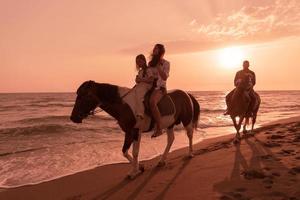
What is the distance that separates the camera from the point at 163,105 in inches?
328

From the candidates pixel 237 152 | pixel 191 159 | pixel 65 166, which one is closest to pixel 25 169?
pixel 65 166

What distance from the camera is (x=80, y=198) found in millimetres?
6645

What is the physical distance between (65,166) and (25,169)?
1119 mm

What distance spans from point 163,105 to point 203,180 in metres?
2.39

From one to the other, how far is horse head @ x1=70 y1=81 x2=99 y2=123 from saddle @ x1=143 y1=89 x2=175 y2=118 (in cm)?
111

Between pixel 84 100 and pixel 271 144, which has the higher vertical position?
pixel 84 100

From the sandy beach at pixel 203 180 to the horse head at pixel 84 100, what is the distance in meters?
1.57

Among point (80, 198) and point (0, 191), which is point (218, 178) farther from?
point (0, 191)

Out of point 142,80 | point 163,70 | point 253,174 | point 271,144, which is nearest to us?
point 253,174

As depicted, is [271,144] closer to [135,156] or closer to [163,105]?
[163,105]

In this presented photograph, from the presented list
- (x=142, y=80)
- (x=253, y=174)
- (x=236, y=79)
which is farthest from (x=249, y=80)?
(x=253, y=174)

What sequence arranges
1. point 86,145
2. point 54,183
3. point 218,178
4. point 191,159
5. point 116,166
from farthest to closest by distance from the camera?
1. point 86,145
2. point 116,166
3. point 191,159
4. point 54,183
5. point 218,178

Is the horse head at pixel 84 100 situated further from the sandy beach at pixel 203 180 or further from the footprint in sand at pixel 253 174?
the footprint in sand at pixel 253 174

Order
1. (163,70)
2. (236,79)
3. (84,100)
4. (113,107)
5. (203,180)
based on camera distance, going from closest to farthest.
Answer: (203,180) → (84,100) → (113,107) → (163,70) → (236,79)
